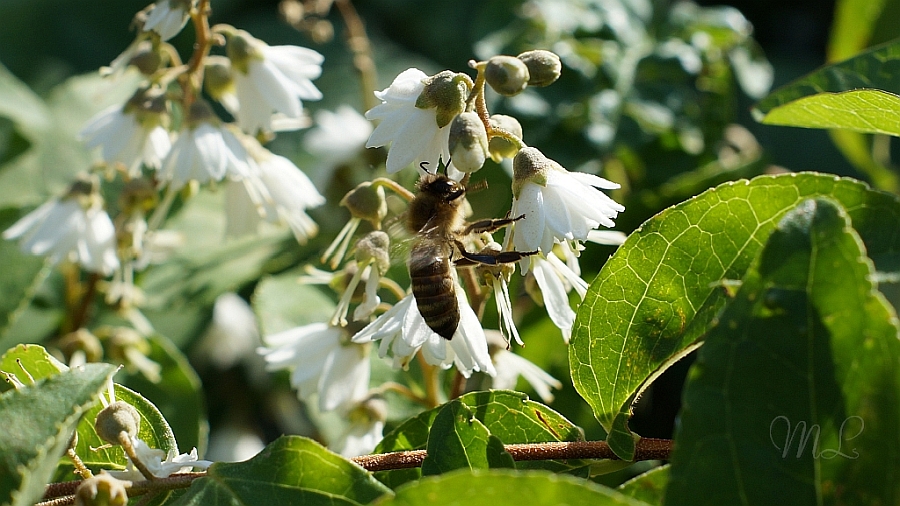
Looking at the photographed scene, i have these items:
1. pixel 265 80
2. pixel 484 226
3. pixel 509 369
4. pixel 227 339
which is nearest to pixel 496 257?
pixel 484 226

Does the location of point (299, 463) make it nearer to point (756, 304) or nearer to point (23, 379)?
point (23, 379)

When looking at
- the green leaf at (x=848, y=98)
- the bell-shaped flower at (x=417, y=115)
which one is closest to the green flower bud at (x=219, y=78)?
the bell-shaped flower at (x=417, y=115)

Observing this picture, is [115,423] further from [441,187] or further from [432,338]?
[441,187]

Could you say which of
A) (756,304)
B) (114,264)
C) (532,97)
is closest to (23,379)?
(114,264)

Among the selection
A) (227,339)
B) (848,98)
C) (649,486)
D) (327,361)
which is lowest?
(227,339)

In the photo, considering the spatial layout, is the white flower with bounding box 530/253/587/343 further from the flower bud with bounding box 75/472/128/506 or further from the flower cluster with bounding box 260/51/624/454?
the flower bud with bounding box 75/472/128/506

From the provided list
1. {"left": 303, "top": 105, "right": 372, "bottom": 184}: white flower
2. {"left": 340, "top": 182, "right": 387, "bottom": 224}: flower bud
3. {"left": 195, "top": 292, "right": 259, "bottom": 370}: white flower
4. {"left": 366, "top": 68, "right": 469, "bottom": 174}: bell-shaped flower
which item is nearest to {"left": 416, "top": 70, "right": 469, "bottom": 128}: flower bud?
{"left": 366, "top": 68, "right": 469, "bottom": 174}: bell-shaped flower

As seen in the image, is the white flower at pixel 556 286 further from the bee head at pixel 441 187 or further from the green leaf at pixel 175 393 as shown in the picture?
the green leaf at pixel 175 393
